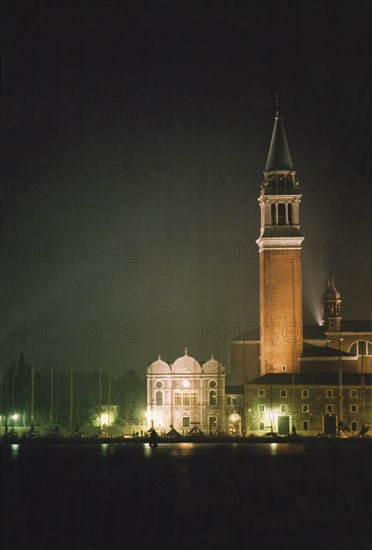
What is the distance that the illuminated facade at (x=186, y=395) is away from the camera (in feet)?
315

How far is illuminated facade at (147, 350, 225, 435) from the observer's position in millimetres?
96000

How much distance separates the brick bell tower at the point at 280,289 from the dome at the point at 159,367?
8.29m

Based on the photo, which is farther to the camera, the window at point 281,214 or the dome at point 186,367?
the window at point 281,214

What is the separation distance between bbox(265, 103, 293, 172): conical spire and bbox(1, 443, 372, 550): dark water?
169 feet

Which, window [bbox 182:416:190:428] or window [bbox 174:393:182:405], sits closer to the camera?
window [bbox 182:416:190:428]

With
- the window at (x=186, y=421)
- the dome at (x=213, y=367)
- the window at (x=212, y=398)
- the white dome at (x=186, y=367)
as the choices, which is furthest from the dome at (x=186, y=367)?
the window at (x=186, y=421)

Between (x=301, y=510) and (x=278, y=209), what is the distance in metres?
69.3

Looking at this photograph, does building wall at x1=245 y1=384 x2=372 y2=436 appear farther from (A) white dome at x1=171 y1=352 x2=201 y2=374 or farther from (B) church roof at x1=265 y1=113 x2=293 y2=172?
(B) church roof at x1=265 y1=113 x2=293 y2=172

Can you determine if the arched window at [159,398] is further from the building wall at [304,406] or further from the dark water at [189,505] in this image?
the dark water at [189,505]

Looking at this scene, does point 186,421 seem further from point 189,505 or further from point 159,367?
point 189,505

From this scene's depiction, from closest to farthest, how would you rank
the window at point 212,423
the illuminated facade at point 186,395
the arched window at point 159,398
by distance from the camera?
the window at point 212,423
the illuminated facade at point 186,395
the arched window at point 159,398

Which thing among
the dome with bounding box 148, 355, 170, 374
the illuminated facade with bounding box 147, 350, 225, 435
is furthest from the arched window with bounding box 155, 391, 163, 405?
the dome with bounding box 148, 355, 170, 374

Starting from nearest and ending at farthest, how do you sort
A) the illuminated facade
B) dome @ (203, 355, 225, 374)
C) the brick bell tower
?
the illuminated facade, the brick bell tower, dome @ (203, 355, 225, 374)

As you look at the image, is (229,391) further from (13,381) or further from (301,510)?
(301,510)
